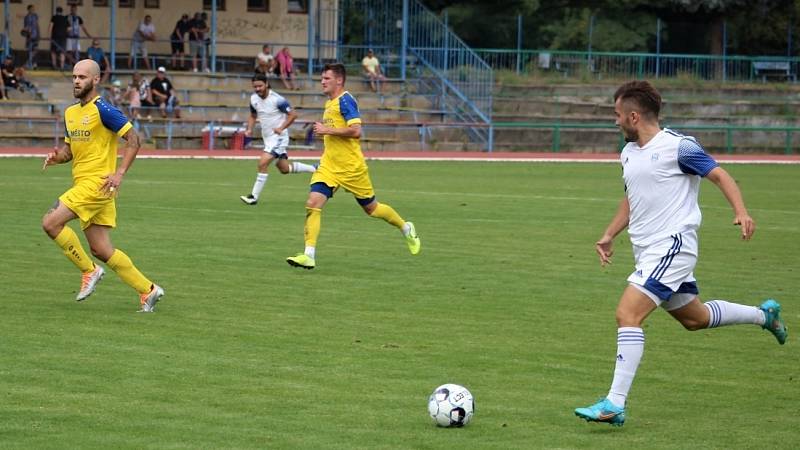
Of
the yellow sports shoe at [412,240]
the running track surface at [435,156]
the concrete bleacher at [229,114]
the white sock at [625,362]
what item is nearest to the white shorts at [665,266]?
the white sock at [625,362]

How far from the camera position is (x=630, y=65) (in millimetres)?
49125

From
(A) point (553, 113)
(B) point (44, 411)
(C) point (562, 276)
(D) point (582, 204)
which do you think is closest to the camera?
(B) point (44, 411)

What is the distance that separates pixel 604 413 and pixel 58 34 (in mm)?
35238

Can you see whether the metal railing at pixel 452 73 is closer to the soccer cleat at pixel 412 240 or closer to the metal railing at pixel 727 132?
the metal railing at pixel 727 132

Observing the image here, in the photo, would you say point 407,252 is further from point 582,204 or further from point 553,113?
point 553,113

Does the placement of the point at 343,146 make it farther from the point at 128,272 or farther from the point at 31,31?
the point at 31,31

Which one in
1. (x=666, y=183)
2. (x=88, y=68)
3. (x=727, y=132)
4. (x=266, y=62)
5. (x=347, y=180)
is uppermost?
(x=266, y=62)

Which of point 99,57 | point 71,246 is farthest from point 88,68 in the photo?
point 99,57

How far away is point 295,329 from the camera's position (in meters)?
10.4

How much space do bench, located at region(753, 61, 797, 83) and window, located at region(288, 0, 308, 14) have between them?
16.5 metres

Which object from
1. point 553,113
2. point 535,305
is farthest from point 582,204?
point 553,113

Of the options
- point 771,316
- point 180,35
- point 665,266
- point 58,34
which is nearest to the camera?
point 665,266

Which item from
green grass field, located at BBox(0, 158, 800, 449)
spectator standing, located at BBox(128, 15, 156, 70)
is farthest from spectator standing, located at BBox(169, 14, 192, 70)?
green grass field, located at BBox(0, 158, 800, 449)

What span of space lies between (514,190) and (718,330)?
49.0 ft
